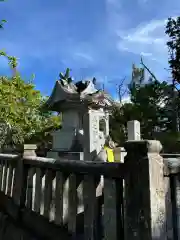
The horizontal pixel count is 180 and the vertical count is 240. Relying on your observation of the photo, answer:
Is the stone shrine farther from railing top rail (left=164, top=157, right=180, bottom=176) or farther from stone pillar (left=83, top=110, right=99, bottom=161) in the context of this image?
railing top rail (left=164, top=157, right=180, bottom=176)

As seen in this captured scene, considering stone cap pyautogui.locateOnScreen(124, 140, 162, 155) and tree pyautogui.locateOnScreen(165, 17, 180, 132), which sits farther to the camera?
tree pyautogui.locateOnScreen(165, 17, 180, 132)

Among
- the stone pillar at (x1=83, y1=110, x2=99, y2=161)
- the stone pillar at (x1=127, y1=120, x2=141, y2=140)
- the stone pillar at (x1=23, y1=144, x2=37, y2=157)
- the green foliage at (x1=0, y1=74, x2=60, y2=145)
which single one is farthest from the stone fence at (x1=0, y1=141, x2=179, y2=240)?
the green foliage at (x1=0, y1=74, x2=60, y2=145)

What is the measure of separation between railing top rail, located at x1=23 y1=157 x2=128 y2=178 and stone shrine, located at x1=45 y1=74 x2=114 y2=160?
7713 mm

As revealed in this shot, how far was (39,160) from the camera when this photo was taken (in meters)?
3.05

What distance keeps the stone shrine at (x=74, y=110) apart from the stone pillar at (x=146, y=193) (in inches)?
346

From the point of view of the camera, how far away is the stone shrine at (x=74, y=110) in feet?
38.2

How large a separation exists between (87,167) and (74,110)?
34.9 feet

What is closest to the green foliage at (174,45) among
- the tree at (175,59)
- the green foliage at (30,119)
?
the tree at (175,59)

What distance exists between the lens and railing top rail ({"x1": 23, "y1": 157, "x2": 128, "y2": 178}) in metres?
1.89

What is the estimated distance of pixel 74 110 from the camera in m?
12.8

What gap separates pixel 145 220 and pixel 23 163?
244 centimetres

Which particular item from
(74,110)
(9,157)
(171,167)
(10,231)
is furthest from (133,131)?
(171,167)

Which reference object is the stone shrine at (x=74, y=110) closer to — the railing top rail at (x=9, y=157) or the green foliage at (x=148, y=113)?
the green foliage at (x=148, y=113)

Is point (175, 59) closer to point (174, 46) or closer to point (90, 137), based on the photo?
point (174, 46)
